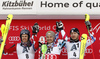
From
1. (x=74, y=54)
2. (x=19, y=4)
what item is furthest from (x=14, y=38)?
(x=74, y=54)

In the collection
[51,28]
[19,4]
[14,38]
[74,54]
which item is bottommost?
[74,54]

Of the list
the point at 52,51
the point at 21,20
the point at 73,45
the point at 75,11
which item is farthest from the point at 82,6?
the point at 21,20

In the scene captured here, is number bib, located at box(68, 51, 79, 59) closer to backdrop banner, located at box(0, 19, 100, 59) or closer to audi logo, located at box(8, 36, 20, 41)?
backdrop banner, located at box(0, 19, 100, 59)

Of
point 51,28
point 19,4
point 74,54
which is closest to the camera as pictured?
point 74,54

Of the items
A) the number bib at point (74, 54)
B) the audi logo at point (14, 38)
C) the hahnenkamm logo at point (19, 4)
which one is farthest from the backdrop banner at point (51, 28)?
the number bib at point (74, 54)

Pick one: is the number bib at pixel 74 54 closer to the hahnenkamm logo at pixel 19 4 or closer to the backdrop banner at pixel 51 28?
the backdrop banner at pixel 51 28

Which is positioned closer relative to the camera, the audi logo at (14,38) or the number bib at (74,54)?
the number bib at (74,54)

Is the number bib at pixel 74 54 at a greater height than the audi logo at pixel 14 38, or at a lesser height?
lesser

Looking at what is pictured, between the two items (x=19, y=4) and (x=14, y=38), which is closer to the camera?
(x=19, y=4)

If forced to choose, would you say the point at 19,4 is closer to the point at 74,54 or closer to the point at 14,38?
the point at 14,38

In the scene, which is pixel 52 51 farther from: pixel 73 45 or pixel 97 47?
pixel 97 47

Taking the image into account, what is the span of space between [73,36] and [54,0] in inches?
40.5

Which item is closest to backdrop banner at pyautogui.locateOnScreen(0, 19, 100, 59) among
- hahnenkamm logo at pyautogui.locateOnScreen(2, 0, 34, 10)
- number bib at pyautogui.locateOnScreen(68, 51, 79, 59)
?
hahnenkamm logo at pyautogui.locateOnScreen(2, 0, 34, 10)

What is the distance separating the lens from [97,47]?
15.3ft
